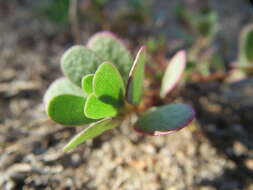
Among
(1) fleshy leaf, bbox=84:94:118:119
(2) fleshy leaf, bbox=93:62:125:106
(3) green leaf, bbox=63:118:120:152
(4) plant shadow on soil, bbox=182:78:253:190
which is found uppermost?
(2) fleshy leaf, bbox=93:62:125:106

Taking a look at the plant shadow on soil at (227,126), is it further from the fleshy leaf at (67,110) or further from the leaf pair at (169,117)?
the fleshy leaf at (67,110)

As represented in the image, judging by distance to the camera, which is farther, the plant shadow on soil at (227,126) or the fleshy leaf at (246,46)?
the fleshy leaf at (246,46)

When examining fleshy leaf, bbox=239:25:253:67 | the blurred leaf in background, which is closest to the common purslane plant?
fleshy leaf, bbox=239:25:253:67

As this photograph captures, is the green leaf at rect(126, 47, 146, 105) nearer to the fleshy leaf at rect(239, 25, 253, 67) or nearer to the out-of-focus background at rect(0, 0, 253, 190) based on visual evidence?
the out-of-focus background at rect(0, 0, 253, 190)

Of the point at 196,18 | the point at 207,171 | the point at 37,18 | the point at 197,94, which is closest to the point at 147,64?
the point at 197,94

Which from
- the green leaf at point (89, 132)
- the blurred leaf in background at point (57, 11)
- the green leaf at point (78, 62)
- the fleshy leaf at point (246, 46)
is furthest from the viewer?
the blurred leaf in background at point (57, 11)

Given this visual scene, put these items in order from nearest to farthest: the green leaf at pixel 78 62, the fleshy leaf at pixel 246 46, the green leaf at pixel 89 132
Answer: the green leaf at pixel 89 132, the green leaf at pixel 78 62, the fleshy leaf at pixel 246 46

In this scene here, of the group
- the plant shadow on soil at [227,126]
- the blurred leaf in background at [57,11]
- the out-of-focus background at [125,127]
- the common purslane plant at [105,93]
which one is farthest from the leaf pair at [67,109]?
the blurred leaf in background at [57,11]
